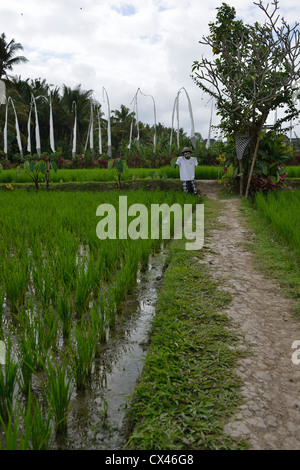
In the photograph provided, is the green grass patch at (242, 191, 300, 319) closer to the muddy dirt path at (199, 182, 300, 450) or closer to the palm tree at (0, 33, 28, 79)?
the muddy dirt path at (199, 182, 300, 450)

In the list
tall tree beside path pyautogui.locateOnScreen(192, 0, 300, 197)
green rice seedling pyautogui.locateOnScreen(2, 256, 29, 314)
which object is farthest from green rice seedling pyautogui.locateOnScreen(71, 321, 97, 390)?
tall tree beside path pyautogui.locateOnScreen(192, 0, 300, 197)

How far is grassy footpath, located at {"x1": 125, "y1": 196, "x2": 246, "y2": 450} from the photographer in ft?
3.96

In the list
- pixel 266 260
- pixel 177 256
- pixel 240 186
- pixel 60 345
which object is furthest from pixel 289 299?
pixel 240 186

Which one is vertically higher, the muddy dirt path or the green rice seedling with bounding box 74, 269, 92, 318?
the green rice seedling with bounding box 74, 269, 92, 318

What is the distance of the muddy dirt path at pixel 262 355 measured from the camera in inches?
49.3

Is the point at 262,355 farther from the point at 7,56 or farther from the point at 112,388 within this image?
the point at 7,56

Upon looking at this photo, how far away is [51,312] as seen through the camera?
1852 millimetres

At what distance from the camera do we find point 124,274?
237cm

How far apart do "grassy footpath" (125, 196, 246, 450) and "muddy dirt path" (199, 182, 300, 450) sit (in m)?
0.06

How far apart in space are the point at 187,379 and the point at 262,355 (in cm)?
43

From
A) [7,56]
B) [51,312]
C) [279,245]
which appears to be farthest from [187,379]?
[7,56]

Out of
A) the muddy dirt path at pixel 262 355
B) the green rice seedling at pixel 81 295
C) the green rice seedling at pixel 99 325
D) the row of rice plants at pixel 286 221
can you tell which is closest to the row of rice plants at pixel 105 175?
the row of rice plants at pixel 286 221

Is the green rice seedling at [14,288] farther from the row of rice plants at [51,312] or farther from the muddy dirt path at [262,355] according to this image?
the muddy dirt path at [262,355]

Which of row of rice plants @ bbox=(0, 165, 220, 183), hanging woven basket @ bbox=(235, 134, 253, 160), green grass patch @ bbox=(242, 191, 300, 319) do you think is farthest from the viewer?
row of rice plants @ bbox=(0, 165, 220, 183)
